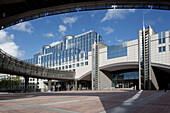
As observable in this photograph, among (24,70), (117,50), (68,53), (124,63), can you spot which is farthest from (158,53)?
(68,53)

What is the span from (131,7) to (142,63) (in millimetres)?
38648

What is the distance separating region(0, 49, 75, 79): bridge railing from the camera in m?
33.0

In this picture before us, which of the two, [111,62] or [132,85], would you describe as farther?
[132,85]

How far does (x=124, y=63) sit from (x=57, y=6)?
42928 mm

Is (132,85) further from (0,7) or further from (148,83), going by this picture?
(0,7)

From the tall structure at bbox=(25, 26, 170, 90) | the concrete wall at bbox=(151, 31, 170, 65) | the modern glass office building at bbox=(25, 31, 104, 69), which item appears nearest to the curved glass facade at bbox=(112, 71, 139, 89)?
the tall structure at bbox=(25, 26, 170, 90)

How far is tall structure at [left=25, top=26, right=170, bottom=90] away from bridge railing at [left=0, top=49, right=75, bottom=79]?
36.3ft

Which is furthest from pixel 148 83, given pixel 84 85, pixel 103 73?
pixel 84 85

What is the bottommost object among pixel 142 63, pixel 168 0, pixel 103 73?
pixel 103 73

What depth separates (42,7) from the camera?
1340 cm

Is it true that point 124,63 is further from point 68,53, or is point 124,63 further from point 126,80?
point 68,53

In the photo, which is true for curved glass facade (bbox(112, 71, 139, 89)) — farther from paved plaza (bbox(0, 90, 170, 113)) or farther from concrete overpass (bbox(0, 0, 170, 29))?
concrete overpass (bbox(0, 0, 170, 29))

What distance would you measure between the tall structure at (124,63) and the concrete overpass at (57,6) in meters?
36.5

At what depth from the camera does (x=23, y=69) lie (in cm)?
4144
